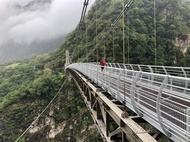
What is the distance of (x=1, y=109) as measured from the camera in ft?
109

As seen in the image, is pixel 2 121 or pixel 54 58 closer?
pixel 2 121

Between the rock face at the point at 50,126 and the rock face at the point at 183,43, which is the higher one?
the rock face at the point at 183,43

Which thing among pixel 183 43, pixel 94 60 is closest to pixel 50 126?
pixel 94 60

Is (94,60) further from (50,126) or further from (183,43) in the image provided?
(183,43)

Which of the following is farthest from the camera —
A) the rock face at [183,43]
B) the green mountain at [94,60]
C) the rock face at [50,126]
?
the rock face at [183,43]

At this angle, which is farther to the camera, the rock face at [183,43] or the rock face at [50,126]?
the rock face at [183,43]

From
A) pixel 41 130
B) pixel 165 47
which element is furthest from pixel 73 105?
pixel 165 47

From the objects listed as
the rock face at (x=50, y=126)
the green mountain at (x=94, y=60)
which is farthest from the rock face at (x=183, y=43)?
the rock face at (x=50, y=126)

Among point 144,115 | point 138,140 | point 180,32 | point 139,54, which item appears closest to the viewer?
point 138,140

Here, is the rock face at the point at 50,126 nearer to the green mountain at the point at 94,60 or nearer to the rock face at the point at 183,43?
the green mountain at the point at 94,60

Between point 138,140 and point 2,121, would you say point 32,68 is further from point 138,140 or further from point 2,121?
point 138,140

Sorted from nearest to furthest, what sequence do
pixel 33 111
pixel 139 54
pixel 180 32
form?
pixel 139 54 → pixel 33 111 → pixel 180 32

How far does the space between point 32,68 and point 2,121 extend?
87.8 feet

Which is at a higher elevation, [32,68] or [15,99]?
[32,68]
